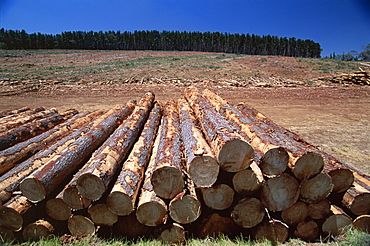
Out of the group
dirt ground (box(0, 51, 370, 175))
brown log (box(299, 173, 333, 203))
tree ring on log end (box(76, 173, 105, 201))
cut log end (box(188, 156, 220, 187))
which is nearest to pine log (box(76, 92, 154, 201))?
tree ring on log end (box(76, 173, 105, 201))

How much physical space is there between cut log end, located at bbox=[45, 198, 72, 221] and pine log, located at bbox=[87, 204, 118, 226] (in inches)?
14.8

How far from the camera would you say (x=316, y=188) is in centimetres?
293

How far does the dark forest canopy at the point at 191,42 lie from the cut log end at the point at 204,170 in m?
88.5

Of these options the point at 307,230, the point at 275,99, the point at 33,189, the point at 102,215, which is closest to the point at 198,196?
the point at 102,215

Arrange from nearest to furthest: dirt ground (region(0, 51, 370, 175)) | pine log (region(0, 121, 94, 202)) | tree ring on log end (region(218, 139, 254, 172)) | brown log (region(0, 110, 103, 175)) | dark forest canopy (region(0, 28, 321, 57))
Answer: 1. tree ring on log end (region(218, 139, 254, 172))
2. pine log (region(0, 121, 94, 202))
3. brown log (region(0, 110, 103, 175))
4. dirt ground (region(0, 51, 370, 175))
5. dark forest canopy (region(0, 28, 321, 57))

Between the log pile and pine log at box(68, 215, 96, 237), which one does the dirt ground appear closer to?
the log pile

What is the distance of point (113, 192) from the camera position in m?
2.84

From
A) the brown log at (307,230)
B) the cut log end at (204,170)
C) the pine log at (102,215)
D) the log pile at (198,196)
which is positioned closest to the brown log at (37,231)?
the log pile at (198,196)

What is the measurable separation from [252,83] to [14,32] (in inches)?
3456

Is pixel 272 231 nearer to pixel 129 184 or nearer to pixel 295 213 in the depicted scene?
pixel 295 213

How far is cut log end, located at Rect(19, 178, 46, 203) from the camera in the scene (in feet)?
9.67

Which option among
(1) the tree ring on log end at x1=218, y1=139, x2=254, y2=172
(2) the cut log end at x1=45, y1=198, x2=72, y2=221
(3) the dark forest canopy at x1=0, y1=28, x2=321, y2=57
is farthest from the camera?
(3) the dark forest canopy at x1=0, y1=28, x2=321, y2=57

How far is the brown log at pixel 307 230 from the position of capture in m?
3.15

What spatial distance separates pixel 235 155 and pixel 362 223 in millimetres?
2253
